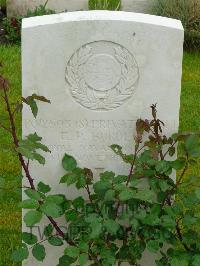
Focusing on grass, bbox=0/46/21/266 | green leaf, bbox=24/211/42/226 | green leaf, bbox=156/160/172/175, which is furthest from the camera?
grass, bbox=0/46/21/266

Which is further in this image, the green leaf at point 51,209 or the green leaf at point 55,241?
the green leaf at point 55,241

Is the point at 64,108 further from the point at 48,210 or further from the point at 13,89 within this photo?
the point at 13,89

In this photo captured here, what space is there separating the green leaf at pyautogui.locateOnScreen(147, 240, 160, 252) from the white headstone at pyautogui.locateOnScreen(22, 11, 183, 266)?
1.48ft

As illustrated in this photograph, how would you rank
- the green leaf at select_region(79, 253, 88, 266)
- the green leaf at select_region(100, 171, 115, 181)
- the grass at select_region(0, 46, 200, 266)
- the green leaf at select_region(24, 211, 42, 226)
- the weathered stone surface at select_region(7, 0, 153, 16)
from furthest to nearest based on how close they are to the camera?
1. the weathered stone surface at select_region(7, 0, 153, 16)
2. the grass at select_region(0, 46, 200, 266)
3. the green leaf at select_region(100, 171, 115, 181)
4. the green leaf at select_region(79, 253, 88, 266)
5. the green leaf at select_region(24, 211, 42, 226)

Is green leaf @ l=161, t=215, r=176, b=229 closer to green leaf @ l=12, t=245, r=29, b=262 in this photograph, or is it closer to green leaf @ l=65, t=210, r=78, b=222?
green leaf @ l=65, t=210, r=78, b=222

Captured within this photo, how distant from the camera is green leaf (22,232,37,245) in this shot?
142 inches

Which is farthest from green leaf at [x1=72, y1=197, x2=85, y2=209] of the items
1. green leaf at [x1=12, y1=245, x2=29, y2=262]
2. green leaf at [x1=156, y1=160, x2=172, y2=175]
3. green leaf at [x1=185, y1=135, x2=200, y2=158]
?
green leaf at [x1=185, y1=135, x2=200, y2=158]

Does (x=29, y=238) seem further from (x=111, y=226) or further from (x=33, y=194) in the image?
(x=111, y=226)

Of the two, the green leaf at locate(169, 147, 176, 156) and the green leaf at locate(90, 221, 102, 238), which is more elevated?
the green leaf at locate(169, 147, 176, 156)

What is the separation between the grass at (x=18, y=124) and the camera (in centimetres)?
457

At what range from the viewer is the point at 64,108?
3.67 metres

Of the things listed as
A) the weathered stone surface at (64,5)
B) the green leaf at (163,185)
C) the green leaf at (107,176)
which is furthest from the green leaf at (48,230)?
the weathered stone surface at (64,5)

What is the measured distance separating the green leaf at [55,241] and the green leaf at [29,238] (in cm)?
8

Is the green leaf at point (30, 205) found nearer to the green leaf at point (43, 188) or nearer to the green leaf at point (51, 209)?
the green leaf at point (51, 209)
